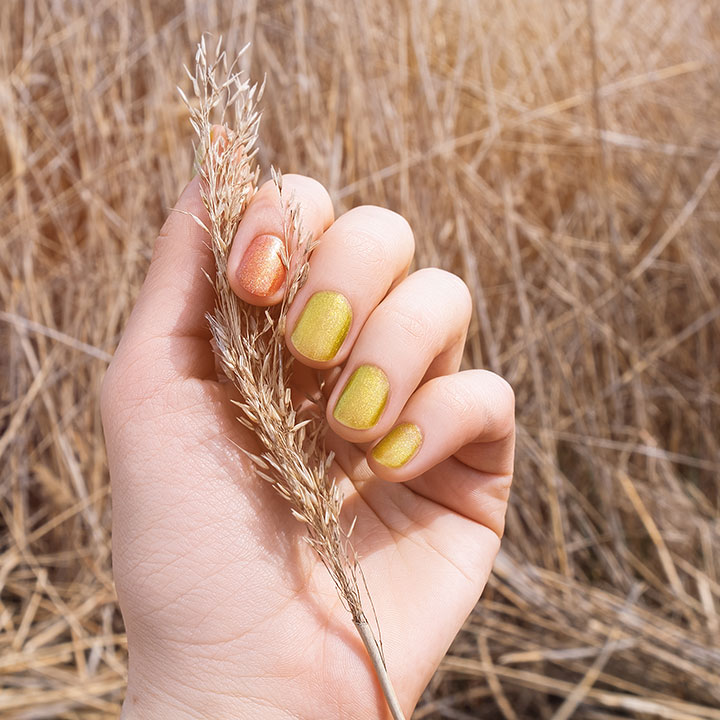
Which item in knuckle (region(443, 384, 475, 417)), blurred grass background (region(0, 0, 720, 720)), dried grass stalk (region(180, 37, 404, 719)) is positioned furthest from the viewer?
blurred grass background (region(0, 0, 720, 720))

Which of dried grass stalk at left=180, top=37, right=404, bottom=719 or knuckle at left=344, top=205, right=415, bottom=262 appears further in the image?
knuckle at left=344, top=205, right=415, bottom=262

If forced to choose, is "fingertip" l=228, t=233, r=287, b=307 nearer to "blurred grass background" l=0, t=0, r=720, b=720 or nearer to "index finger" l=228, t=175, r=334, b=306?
"index finger" l=228, t=175, r=334, b=306

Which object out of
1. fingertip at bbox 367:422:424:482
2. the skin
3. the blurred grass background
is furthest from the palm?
the blurred grass background

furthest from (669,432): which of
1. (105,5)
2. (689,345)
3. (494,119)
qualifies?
(105,5)

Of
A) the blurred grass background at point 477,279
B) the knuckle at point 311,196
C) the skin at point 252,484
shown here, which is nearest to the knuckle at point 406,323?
the skin at point 252,484

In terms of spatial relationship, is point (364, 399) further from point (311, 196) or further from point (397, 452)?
point (311, 196)

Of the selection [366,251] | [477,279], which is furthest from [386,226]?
[477,279]

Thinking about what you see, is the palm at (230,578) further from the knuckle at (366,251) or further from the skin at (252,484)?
the knuckle at (366,251)
